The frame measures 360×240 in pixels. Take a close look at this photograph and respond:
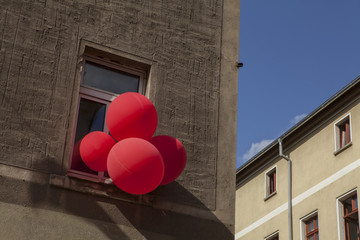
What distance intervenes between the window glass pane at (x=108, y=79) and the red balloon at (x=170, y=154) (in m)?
1.66

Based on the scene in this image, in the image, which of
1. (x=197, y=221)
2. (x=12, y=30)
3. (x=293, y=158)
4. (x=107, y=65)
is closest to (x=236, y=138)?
(x=197, y=221)

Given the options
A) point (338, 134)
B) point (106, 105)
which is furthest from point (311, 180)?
point (106, 105)

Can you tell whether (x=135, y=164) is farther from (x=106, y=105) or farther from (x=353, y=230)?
(x=353, y=230)

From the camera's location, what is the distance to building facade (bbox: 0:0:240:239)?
8391 millimetres

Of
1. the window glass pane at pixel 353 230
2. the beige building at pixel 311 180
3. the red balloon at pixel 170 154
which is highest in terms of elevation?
the beige building at pixel 311 180

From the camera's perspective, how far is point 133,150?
24.8 feet

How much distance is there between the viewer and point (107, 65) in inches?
388

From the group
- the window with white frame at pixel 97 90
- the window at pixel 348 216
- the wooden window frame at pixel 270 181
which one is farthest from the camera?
the wooden window frame at pixel 270 181

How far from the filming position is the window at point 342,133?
87.1 ft

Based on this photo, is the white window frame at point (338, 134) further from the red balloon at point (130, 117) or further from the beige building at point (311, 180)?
the red balloon at point (130, 117)

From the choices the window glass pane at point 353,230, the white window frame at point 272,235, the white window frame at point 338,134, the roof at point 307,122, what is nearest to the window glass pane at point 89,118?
the roof at point 307,122

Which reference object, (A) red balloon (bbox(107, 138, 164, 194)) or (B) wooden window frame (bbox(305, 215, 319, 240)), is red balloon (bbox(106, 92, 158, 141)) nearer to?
(A) red balloon (bbox(107, 138, 164, 194))

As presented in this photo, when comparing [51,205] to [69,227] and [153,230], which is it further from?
[153,230]

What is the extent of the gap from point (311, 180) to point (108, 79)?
19676 millimetres
